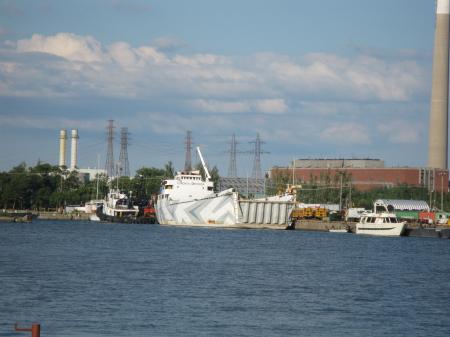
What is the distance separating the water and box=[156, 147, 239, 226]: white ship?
216 ft

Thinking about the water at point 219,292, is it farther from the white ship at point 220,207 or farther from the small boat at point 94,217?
the small boat at point 94,217

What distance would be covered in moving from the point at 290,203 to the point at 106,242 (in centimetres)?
5829

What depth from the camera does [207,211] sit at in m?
155

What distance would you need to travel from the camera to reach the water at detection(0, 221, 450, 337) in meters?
40.7

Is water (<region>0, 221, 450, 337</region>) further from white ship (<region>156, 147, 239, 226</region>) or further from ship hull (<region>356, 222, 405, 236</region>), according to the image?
white ship (<region>156, 147, 239, 226</region>)

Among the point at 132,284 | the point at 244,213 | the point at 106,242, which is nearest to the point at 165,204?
the point at 244,213

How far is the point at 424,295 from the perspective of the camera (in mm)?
54062

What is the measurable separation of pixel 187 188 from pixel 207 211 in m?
4.41

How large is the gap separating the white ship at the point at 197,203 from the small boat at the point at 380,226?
871 inches

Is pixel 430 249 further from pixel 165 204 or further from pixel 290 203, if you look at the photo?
pixel 165 204

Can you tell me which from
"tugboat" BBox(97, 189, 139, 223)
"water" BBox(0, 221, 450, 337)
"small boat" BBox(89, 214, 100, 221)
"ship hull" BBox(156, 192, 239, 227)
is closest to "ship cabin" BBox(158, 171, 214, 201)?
"ship hull" BBox(156, 192, 239, 227)

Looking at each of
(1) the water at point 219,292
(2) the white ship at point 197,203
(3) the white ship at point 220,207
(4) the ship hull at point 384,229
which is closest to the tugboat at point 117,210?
(2) the white ship at point 197,203

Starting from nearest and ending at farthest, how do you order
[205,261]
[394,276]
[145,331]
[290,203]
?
[145,331], [394,276], [205,261], [290,203]

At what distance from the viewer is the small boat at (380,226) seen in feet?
437
